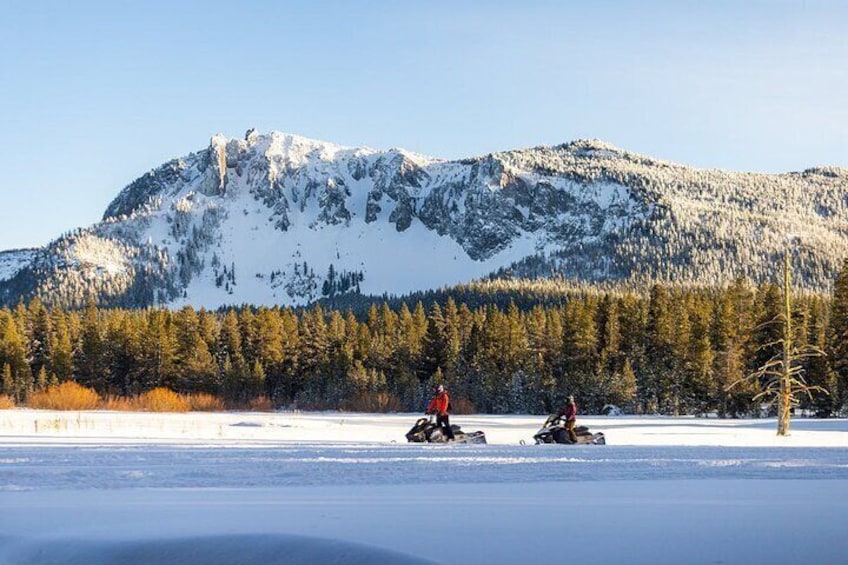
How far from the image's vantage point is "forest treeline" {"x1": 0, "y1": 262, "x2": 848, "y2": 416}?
64625 mm

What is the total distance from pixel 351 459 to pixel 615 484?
19.1ft

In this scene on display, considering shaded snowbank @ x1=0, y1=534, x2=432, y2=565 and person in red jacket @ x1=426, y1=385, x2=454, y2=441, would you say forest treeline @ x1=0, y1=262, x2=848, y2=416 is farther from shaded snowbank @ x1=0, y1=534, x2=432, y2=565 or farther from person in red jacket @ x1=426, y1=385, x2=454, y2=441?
shaded snowbank @ x1=0, y1=534, x2=432, y2=565

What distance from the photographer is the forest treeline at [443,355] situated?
2544 inches

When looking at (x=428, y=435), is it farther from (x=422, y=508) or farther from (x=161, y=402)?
(x=161, y=402)

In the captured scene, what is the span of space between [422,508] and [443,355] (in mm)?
68521

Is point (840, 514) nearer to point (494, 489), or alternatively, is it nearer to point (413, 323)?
point (494, 489)

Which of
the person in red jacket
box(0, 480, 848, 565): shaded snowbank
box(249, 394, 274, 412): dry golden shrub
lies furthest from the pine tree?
box(0, 480, 848, 565): shaded snowbank

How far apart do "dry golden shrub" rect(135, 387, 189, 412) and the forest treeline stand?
980 cm

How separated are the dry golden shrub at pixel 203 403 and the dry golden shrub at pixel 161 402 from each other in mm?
1965

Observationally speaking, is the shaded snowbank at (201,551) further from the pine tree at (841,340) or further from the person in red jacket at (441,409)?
the pine tree at (841,340)

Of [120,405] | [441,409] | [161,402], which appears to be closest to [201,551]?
[441,409]

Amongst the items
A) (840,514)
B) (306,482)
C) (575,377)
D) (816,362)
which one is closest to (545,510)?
(840,514)

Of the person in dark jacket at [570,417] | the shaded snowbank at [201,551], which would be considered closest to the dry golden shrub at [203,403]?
the person in dark jacket at [570,417]

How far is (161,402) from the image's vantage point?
61406 mm
